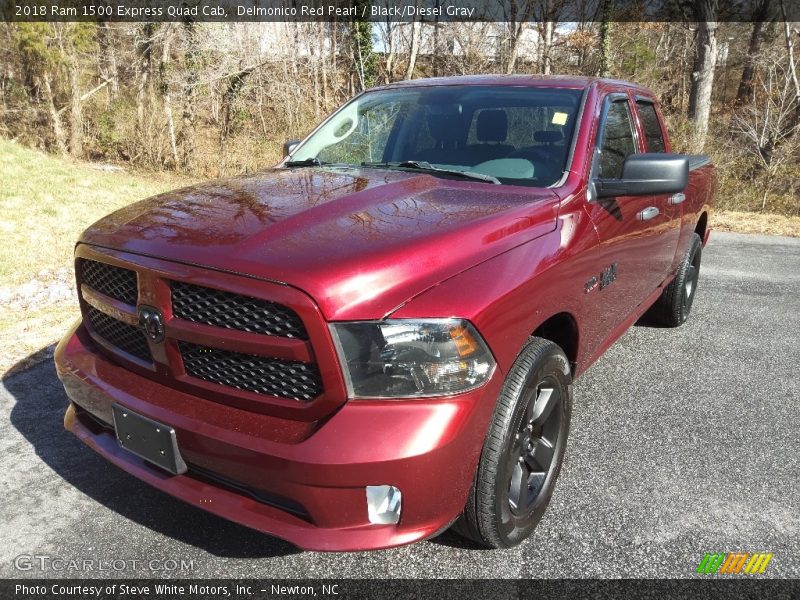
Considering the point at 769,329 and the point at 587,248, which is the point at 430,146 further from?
the point at 769,329

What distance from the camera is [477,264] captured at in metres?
2.07

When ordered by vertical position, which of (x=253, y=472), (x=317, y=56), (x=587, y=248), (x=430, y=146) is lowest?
(x=253, y=472)

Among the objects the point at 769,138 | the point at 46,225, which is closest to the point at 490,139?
the point at 46,225

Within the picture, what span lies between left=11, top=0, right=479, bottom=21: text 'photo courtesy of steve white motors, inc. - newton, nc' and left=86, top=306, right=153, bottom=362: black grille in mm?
15785

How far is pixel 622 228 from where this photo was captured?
10.2ft

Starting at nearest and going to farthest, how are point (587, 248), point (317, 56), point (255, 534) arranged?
point (255, 534)
point (587, 248)
point (317, 56)

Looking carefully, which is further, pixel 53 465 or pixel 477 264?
pixel 53 465

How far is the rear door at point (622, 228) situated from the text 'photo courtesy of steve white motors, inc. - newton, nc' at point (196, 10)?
15.5 metres

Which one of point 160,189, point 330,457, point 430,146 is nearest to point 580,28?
point 160,189

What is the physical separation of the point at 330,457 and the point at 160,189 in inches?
454

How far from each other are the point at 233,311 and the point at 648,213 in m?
2.56

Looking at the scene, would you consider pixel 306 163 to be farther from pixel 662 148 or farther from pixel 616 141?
pixel 662 148

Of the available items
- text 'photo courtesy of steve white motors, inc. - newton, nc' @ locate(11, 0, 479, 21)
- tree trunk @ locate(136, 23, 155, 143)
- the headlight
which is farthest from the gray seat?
text 'photo courtesy of steve white motors, inc. - newton, nc' @ locate(11, 0, 479, 21)

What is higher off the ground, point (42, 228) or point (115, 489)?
point (42, 228)
